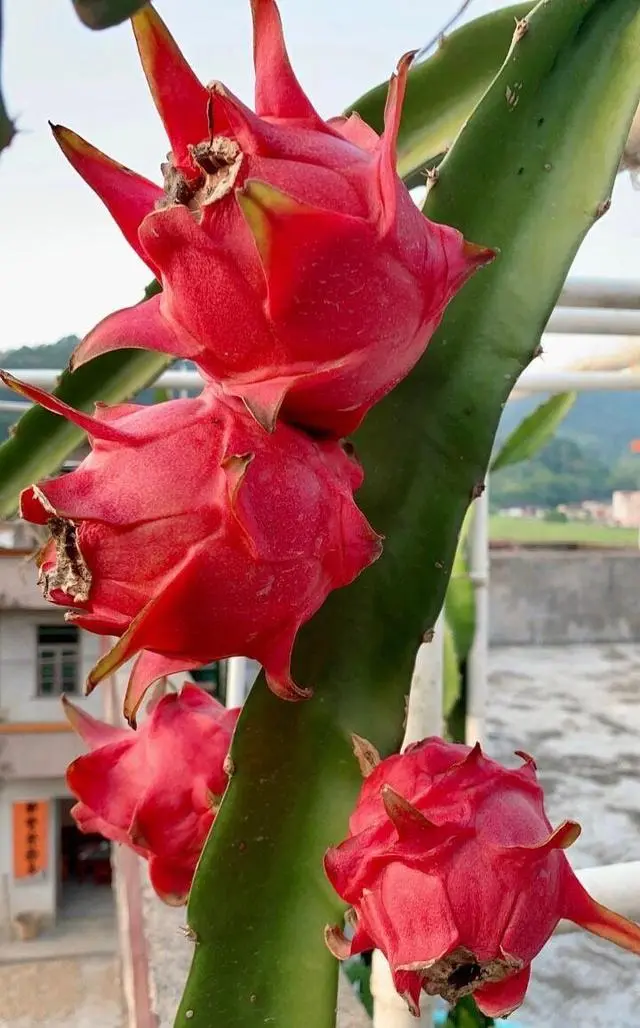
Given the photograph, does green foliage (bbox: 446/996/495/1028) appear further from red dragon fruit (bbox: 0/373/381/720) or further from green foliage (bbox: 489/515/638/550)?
green foliage (bbox: 489/515/638/550)

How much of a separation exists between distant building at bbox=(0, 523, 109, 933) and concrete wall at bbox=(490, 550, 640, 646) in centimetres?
257

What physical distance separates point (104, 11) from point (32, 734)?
7.28 ft

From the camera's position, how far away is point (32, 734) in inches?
87.0

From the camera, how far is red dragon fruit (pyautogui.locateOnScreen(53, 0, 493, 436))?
0.53 feet

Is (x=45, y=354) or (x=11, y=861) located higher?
(x=45, y=354)

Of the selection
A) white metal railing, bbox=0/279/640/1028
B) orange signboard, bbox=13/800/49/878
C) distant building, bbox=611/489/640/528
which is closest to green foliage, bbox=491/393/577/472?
white metal railing, bbox=0/279/640/1028

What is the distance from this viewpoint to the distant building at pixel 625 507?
4498 mm

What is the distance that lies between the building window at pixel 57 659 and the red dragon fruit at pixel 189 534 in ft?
7.37

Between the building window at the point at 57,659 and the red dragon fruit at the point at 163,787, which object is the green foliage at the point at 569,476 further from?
the red dragon fruit at the point at 163,787

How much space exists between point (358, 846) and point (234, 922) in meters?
0.05

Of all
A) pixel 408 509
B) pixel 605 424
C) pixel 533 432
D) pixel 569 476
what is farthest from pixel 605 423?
pixel 408 509

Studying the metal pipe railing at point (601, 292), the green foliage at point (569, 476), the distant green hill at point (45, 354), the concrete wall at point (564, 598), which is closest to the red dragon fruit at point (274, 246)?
the metal pipe railing at point (601, 292)

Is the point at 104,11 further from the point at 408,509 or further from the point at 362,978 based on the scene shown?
the point at 362,978

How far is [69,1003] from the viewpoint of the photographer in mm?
2307
